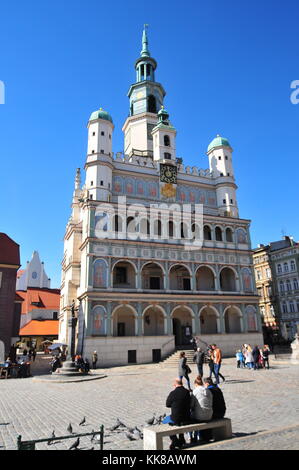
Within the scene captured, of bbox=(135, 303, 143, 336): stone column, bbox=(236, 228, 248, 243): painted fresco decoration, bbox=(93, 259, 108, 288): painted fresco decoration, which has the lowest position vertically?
bbox=(135, 303, 143, 336): stone column

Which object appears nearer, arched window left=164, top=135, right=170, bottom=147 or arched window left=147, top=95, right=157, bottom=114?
arched window left=164, top=135, right=170, bottom=147

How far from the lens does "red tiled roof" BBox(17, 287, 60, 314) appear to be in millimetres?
56344

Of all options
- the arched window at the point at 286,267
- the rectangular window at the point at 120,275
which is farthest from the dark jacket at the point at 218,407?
the arched window at the point at 286,267

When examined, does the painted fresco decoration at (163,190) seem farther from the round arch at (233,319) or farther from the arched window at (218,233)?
the round arch at (233,319)

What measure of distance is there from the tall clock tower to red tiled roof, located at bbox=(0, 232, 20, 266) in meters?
19.2

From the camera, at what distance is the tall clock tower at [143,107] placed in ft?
149

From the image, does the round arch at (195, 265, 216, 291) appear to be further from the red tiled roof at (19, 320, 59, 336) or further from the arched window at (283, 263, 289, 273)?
the red tiled roof at (19, 320, 59, 336)

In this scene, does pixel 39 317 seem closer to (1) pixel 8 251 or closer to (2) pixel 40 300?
(2) pixel 40 300

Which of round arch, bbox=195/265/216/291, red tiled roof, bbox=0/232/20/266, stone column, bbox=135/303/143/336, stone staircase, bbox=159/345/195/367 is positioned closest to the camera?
stone staircase, bbox=159/345/195/367

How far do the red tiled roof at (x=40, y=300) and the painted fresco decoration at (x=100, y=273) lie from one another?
97.7ft

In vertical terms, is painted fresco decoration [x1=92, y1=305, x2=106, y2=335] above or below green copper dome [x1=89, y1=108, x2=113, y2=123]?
below

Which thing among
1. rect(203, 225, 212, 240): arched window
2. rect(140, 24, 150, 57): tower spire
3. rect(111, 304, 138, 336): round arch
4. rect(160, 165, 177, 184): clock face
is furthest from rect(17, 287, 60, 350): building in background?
rect(140, 24, 150, 57): tower spire
